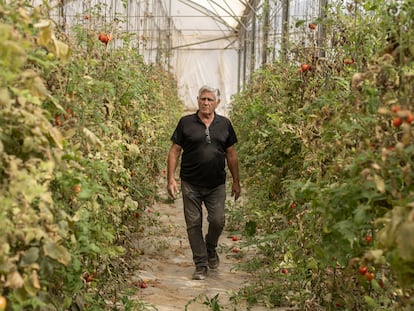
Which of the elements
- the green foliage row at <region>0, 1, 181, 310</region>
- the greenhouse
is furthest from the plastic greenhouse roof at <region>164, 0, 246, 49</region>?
the green foliage row at <region>0, 1, 181, 310</region>

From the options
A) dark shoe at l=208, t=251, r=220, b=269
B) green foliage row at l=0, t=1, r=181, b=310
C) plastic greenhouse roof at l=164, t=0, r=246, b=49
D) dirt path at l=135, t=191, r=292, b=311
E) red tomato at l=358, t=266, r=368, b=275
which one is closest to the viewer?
green foliage row at l=0, t=1, r=181, b=310

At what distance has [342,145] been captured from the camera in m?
2.81

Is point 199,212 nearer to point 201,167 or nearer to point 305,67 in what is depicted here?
point 201,167

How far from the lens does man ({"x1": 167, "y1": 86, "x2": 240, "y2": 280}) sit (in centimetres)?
548

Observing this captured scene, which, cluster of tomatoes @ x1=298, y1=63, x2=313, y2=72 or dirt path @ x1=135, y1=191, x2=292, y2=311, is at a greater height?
cluster of tomatoes @ x1=298, y1=63, x2=313, y2=72

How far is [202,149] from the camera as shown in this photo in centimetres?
548

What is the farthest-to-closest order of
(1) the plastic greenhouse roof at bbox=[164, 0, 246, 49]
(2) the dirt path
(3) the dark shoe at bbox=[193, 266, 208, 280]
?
(1) the plastic greenhouse roof at bbox=[164, 0, 246, 49] → (3) the dark shoe at bbox=[193, 266, 208, 280] → (2) the dirt path

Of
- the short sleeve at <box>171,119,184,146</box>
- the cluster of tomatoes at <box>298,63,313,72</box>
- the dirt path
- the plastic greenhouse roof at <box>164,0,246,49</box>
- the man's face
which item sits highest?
the plastic greenhouse roof at <box>164,0,246,49</box>

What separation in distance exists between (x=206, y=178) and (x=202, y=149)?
0.75 ft

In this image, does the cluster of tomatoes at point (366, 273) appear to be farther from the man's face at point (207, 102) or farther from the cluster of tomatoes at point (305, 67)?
the man's face at point (207, 102)

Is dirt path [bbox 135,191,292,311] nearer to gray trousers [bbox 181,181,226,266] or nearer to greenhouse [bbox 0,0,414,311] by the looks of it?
greenhouse [bbox 0,0,414,311]

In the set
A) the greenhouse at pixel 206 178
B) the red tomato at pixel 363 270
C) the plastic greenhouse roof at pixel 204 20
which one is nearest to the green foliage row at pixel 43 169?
the greenhouse at pixel 206 178

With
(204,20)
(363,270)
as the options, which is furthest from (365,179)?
(204,20)

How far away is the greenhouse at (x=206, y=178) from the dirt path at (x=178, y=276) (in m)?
0.02
